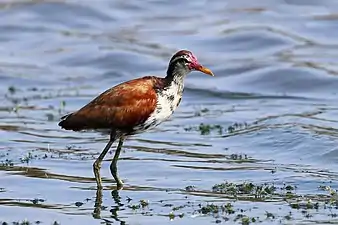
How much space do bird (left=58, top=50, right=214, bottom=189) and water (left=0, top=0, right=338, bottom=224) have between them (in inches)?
25.7

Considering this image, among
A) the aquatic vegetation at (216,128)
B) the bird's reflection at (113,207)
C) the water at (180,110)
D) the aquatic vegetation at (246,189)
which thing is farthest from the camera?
the aquatic vegetation at (216,128)

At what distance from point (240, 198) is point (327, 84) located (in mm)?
8111

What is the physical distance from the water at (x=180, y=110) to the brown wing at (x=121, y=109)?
0.70m

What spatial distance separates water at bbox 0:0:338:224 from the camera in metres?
10.9

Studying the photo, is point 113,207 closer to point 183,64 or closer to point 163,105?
point 163,105

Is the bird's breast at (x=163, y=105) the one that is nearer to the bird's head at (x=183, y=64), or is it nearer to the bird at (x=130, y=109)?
the bird at (x=130, y=109)

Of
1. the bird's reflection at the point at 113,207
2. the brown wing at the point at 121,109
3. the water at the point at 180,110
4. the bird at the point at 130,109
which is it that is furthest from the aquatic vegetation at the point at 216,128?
the bird's reflection at the point at 113,207

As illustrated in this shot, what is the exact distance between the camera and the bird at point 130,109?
11.5 meters

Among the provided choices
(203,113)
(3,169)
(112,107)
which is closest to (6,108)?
(203,113)

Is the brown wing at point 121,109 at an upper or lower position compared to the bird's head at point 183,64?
lower

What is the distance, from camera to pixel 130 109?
1148cm

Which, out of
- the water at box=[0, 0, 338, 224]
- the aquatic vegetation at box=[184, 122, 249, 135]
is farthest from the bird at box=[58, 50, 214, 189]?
the aquatic vegetation at box=[184, 122, 249, 135]

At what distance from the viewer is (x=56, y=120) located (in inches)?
646

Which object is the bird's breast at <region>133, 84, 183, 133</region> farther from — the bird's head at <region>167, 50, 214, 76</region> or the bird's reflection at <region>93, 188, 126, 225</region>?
the bird's reflection at <region>93, 188, 126, 225</region>
